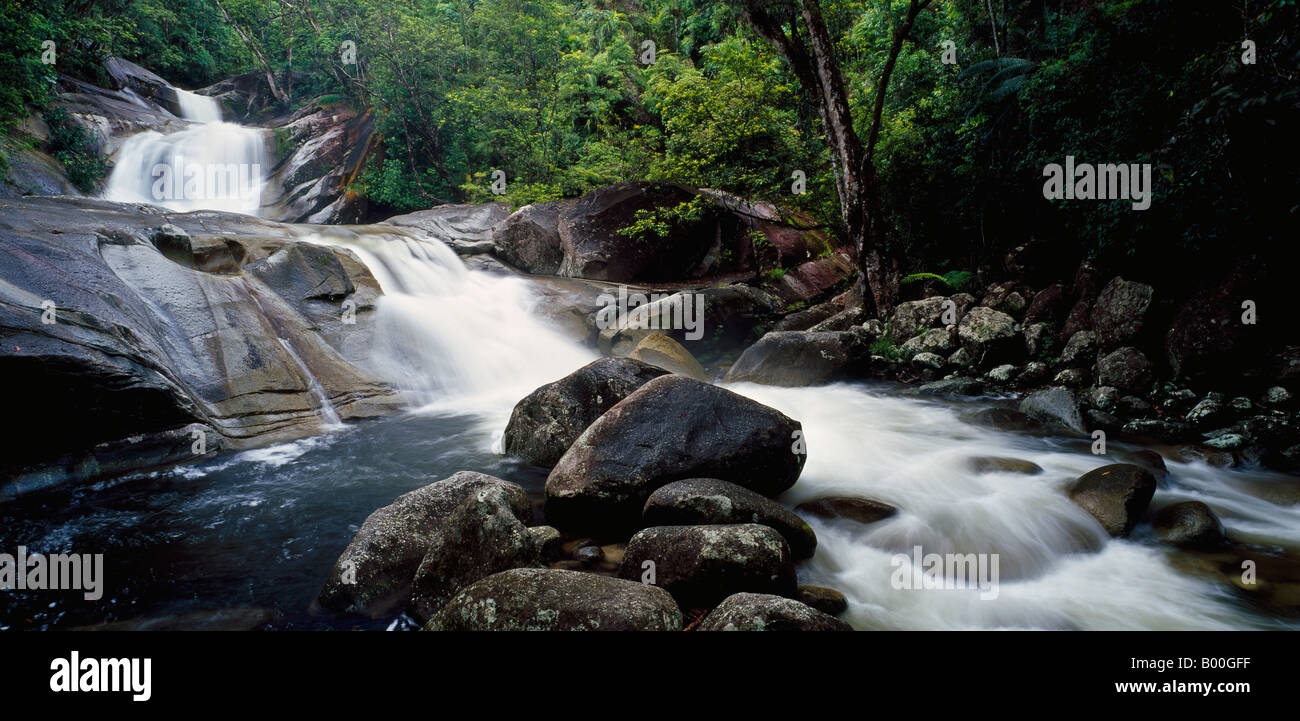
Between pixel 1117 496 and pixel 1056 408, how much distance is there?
3.24 metres

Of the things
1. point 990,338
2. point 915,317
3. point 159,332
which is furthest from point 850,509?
point 159,332

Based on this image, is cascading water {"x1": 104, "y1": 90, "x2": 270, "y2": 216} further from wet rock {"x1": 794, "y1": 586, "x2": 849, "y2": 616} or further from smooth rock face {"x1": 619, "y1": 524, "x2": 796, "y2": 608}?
wet rock {"x1": 794, "y1": 586, "x2": 849, "y2": 616}

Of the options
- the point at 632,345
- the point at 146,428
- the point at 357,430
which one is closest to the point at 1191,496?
the point at 632,345

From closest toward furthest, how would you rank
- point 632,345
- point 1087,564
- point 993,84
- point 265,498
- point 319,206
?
point 1087,564
point 265,498
point 993,84
point 632,345
point 319,206

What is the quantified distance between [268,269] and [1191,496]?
14.4 metres

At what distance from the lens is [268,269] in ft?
36.1

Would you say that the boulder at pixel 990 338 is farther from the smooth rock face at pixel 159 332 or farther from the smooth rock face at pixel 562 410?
the smooth rock face at pixel 159 332

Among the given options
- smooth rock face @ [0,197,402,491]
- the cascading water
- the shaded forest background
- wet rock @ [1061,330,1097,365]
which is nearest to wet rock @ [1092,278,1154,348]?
wet rock @ [1061,330,1097,365]

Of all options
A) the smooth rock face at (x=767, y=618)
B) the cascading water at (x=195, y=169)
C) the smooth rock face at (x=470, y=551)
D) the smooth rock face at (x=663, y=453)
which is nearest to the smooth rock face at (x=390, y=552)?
the smooth rock face at (x=470, y=551)

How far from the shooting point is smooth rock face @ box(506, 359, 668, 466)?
6824mm

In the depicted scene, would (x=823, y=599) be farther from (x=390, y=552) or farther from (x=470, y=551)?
(x=390, y=552)

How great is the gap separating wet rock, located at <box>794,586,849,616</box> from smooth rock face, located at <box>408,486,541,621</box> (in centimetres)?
199

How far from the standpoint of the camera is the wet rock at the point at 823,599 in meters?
3.98
